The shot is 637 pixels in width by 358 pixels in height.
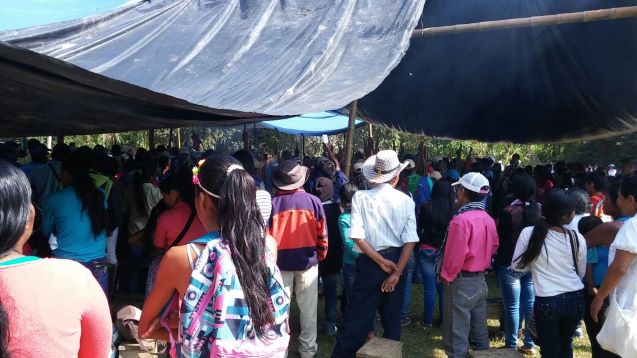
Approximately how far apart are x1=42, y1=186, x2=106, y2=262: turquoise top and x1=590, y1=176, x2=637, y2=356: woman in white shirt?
339 cm

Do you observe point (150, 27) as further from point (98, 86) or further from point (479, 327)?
point (479, 327)

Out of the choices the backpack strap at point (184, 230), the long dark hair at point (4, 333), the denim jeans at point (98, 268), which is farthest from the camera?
the denim jeans at point (98, 268)

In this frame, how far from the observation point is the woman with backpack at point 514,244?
4531 mm

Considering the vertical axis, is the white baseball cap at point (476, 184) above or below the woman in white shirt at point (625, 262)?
above

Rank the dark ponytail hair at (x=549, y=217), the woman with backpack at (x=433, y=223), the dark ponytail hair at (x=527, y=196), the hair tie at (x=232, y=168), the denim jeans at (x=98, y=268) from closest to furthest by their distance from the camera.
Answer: the hair tie at (x=232, y=168) < the dark ponytail hair at (x=549, y=217) < the denim jeans at (x=98, y=268) < the dark ponytail hair at (x=527, y=196) < the woman with backpack at (x=433, y=223)

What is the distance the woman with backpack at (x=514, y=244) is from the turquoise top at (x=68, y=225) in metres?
3.45

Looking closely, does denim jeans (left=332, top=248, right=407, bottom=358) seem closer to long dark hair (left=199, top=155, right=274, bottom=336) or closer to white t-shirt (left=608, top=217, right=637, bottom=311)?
white t-shirt (left=608, top=217, right=637, bottom=311)

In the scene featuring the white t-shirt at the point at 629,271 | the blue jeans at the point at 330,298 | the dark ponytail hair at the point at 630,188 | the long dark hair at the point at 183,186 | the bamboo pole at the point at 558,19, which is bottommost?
the blue jeans at the point at 330,298

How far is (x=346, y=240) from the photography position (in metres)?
4.63

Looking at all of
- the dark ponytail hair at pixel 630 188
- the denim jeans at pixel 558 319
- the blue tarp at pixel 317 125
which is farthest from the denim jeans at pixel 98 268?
the blue tarp at pixel 317 125

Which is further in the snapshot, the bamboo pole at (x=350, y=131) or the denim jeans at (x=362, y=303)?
the bamboo pole at (x=350, y=131)

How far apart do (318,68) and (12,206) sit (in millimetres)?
2525

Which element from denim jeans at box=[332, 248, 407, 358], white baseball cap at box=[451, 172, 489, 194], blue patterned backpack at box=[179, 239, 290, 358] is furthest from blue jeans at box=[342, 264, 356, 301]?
→ blue patterned backpack at box=[179, 239, 290, 358]

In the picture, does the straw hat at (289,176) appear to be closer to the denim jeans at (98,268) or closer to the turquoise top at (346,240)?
the turquoise top at (346,240)
